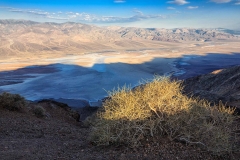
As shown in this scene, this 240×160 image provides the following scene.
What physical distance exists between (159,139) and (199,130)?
3.68 ft

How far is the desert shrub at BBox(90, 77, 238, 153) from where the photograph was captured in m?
6.60

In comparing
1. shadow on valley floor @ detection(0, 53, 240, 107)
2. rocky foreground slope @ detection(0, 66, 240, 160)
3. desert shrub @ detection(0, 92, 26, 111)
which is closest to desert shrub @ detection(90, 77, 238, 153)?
rocky foreground slope @ detection(0, 66, 240, 160)

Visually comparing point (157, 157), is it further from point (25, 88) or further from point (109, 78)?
point (109, 78)

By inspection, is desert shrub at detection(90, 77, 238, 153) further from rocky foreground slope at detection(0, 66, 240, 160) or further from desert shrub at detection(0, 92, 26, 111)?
desert shrub at detection(0, 92, 26, 111)

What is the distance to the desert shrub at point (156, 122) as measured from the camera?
21.6 ft

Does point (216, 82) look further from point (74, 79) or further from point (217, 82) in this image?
point (74, 79)

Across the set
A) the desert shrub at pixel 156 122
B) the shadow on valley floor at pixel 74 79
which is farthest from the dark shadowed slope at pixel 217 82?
the desert shrub at pixel 156 122

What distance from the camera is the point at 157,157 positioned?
6.08m

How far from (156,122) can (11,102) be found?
29.6 ft

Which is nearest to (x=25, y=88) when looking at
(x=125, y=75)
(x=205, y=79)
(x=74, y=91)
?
(x=74, y=91)

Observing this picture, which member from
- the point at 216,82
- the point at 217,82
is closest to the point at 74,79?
the point at 216,82

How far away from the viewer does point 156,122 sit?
6816 millimetres

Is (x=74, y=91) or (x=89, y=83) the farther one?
(x=89, y=83)

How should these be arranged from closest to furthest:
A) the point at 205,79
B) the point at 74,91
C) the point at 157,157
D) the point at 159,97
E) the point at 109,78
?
the point at 157,157 → the point at 159,97 → the point at 205,79 → the point at 74,91 → the point at 109,78
